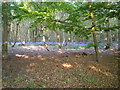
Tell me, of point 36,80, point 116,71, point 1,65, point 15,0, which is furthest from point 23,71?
point 15,0

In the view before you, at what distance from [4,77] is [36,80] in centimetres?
195

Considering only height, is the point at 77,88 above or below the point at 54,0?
below

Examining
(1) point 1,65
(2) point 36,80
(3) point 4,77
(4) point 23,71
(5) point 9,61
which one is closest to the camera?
(2) point 36,80

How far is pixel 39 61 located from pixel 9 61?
6.96 ft

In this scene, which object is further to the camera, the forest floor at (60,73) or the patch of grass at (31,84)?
the forest floor at (60,73)

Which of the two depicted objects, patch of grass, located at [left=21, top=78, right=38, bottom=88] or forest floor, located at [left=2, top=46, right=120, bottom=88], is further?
forest floor, located at [left=2, top=46, right=120, bottom=88]

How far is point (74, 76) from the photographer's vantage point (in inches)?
241

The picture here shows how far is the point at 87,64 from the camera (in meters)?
7.35

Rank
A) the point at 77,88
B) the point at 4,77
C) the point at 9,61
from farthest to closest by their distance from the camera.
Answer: the point at 9,61 → the point at 4,77 → the point at 77,88

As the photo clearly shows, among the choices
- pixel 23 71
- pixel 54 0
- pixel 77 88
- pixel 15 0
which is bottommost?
pixel 77 88

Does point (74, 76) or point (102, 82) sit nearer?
point (102, 82)

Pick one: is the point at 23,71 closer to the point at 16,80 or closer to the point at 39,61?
the point at 16,80

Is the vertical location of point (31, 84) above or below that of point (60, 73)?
below

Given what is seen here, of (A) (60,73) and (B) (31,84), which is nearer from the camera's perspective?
(B) (31,84)
